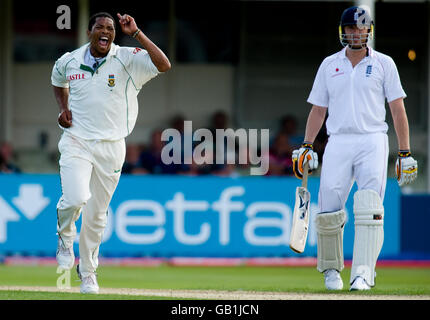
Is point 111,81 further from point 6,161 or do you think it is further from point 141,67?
point 6,161

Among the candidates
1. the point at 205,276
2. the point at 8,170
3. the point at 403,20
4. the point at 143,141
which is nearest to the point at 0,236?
the point at 8,170

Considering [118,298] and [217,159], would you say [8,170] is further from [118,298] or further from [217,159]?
[118,298]

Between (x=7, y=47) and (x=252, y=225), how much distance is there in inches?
261

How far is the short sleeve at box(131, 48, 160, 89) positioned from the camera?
8625 millimetres

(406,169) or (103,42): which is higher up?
(103,42)

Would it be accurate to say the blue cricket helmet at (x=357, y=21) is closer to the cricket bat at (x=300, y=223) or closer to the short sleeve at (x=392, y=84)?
the short sleeve at (x=392, y=84)

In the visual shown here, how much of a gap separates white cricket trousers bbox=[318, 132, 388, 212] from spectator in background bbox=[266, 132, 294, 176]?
264 inches

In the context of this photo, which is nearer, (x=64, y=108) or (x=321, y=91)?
(x=64, y=108)

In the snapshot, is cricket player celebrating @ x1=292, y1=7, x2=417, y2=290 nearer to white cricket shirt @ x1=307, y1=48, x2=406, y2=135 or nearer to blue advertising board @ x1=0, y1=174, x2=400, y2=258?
white cricket shirt @ x1=307, y1=48, x2=406, y2=135

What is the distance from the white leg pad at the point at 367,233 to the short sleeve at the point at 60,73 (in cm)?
261
